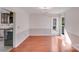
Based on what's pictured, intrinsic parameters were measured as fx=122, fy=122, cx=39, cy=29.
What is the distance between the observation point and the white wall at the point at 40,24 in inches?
384

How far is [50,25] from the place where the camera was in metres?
9.66

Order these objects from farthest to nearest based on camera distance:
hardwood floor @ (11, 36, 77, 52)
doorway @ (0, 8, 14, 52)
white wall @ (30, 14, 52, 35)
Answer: white wall @ (30, 14, 52, 35) < doorway @ (0, 8, 14, 52) < hardwood floor @ (11, 36, 77, 52)

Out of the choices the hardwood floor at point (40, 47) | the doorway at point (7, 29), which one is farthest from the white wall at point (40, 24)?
the doorway at point (7, 29)

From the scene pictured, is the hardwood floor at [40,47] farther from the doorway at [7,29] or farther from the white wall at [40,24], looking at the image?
the white wall at [40,24]

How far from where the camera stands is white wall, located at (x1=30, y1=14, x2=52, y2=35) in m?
9.77

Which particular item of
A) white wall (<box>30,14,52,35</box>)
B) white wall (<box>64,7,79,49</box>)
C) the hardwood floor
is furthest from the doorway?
white wall (<box>30,14,52,35</box>)

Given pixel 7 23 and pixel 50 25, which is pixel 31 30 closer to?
pixel 50 25

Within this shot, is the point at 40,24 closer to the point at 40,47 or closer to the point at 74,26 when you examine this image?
the point at 40,47

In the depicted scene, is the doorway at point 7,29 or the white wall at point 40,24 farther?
the white wall at point 40,24

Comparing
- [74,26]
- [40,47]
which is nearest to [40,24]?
[40,47]

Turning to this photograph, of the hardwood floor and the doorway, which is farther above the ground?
the doorway

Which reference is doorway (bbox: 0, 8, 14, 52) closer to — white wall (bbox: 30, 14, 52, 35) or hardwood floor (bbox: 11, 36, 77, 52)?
hardwood floor (bbox: 11, 36, 77, 52)

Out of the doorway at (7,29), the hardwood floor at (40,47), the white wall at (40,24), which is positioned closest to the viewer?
the hardwood floor at (40,47)
